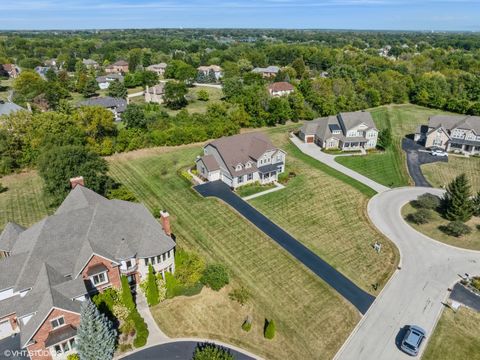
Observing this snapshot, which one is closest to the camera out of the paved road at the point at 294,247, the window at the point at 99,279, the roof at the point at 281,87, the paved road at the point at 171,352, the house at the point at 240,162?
the paved road at the point at 171,352

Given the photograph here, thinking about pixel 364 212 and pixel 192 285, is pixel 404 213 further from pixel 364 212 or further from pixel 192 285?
pixel 192 285

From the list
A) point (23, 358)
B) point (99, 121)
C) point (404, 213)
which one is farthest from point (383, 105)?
point (23, 358)

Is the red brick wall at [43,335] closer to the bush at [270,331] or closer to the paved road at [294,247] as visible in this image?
the bush at [270,331]

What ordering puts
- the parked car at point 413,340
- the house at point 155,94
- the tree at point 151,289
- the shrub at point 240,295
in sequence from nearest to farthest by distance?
the parked car at point 413,340, the tree at point 151,289, the shrub at point 240,295, the house at point 155,94

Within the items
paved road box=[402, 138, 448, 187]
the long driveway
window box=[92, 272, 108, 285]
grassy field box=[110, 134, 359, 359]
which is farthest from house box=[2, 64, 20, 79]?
the long driveway

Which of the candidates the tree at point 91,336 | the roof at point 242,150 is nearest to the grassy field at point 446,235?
the roof at point 242,150

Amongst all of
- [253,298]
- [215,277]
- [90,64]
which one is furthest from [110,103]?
[90,64]

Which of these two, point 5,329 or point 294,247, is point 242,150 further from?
point 5,329
